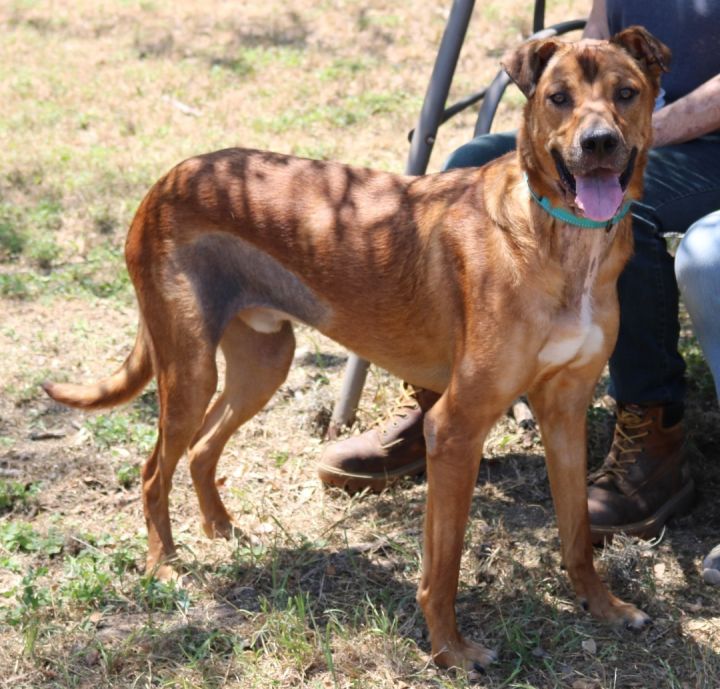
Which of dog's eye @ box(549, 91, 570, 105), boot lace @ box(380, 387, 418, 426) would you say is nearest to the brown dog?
dog's eye @ box(549, 91, 570, 105)

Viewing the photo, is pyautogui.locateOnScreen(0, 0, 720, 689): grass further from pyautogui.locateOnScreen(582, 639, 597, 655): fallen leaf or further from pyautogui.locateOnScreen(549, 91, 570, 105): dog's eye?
pyautogui.locateOnScreen(549, 91, 570, 105): dog's eye

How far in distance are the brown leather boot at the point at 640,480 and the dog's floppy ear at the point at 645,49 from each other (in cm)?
136

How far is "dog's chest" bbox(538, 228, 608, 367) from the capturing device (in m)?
3.22

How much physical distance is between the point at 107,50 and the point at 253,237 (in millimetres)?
7320

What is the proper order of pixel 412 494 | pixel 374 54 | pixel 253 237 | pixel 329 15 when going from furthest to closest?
1. pixel 329 15
2. pixel 374 54
3. pixel 412 494
4. pixel 253 237

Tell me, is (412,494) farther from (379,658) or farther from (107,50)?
(107,50)

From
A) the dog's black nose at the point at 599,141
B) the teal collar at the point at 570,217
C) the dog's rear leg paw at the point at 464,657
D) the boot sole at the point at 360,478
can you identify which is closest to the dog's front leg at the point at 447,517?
the dog's rear leg paw at the point at 464,657

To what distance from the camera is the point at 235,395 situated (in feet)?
13.6

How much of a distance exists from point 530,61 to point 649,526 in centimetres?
179

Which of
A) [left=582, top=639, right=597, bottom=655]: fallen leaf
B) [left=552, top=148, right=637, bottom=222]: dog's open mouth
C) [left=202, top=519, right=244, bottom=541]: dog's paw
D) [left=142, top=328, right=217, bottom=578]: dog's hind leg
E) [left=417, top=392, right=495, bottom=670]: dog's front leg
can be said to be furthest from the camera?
[left=202, top=519, right=244, bottom=541]: dog's paw

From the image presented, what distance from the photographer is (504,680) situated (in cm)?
329

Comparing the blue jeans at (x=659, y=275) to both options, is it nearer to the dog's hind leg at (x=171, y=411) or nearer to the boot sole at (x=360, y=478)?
the boot sole at (x=360, y=478)

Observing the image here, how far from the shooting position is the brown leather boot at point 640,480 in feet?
13.3

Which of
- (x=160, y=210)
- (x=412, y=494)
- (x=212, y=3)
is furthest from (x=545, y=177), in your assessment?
(x=212, y=3)
